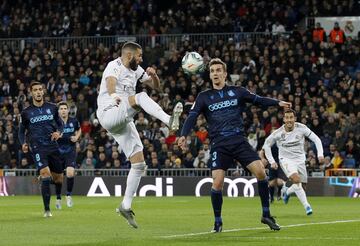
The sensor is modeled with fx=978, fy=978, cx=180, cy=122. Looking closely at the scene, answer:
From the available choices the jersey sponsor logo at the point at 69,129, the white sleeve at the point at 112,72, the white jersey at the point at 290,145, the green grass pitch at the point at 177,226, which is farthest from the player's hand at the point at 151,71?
the jersey sponsor logo at the point at 69,129

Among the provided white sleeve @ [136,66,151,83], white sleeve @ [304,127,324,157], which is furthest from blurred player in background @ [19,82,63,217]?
white sleeve @ [304,127,324,157]

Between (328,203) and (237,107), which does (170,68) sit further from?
(237,107)

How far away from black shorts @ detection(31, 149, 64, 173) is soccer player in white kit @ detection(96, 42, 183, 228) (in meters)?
4.71

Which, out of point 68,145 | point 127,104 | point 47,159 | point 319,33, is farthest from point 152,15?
point 127,104

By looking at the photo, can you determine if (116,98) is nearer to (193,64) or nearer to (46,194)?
(193,64)

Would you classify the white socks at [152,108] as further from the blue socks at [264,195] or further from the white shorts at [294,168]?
the white shorts at [294,168]

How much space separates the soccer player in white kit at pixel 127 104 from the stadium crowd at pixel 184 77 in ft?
50.5

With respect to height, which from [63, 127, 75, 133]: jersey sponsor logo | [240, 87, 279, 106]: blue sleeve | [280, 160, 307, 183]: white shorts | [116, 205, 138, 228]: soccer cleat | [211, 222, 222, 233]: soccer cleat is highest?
[240, 87, 279, 106]: blue sleeve

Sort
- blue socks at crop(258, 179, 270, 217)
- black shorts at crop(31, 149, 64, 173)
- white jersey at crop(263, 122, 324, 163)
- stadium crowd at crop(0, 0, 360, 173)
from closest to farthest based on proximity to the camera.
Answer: blue socks at crop(258, 179, 270, 217), black shorts at crop(31, 149, 64, 173), white jersey at crop(263, 122, 324, 163), stadium crowd at crop(0, 0, 360, 173)

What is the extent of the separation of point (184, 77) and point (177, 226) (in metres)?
19.5

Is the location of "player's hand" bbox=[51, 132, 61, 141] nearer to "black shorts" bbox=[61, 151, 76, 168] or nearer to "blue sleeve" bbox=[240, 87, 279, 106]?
"black shorts" bbox=[61, 151, 76, 168]

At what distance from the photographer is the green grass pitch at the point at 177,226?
13508 millimetres

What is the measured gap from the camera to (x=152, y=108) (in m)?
14.5

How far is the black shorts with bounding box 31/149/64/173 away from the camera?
19875mm
